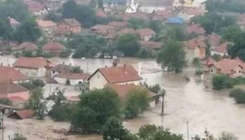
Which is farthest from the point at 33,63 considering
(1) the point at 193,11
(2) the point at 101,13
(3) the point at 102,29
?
(1) the point at 193,11

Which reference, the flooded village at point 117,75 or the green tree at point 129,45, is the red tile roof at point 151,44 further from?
the green tree at point 129,45

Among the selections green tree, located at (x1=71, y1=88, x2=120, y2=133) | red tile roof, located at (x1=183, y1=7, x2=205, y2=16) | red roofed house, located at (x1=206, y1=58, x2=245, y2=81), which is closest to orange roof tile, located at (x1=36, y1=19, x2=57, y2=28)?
red tile roof, located at (x1=183, y1=7, x2=205, y2=16)

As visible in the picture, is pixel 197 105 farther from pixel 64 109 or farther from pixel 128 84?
pixel 64 109

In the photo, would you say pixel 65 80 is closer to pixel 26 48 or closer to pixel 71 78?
pixel 71 78

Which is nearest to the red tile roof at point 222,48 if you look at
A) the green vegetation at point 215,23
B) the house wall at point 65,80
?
the green vegetation at point 215,23

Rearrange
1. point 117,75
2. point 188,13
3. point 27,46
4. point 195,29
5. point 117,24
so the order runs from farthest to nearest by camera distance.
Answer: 1. point 188,13
2. point 117,24
3. point 195,29
4. point 27,46
5. point 117,75

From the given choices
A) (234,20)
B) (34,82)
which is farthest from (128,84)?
(234,20)

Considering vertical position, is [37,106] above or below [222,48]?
below
